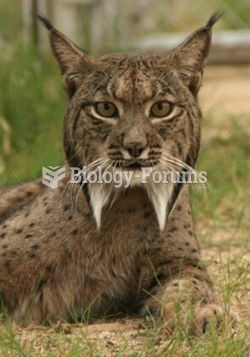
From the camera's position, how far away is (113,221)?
4777mm

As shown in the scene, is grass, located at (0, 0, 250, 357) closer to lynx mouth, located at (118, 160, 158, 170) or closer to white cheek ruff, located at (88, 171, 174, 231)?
white cheek ruff, located at (88, 171, 174, 231)

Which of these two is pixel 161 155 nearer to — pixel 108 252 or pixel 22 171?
pixel 108 252

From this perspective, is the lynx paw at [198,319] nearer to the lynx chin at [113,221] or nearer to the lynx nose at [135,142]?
the lynx chin at [113,221]

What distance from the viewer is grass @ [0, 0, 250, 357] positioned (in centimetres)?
425

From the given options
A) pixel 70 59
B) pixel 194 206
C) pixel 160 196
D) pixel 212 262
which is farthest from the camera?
pixel 194 206

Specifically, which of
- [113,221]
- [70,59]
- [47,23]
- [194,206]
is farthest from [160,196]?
[194,206]

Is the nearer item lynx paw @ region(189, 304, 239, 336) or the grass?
the grass

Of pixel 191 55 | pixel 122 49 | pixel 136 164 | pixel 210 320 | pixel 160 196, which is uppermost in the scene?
pixel 122 49

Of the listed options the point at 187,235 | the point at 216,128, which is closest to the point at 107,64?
the point at 187,235

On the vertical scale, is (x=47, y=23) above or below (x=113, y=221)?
above

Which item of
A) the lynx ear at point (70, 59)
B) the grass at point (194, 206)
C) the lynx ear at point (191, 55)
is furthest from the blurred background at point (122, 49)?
the lynx ear at point (70, 59)

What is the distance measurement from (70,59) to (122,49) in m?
3.50

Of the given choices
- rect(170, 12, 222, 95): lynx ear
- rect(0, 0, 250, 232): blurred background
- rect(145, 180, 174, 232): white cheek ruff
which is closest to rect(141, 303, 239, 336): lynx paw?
rect(145, 180, 174, 232): white cheek ruff

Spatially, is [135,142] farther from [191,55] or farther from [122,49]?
[122,49]
